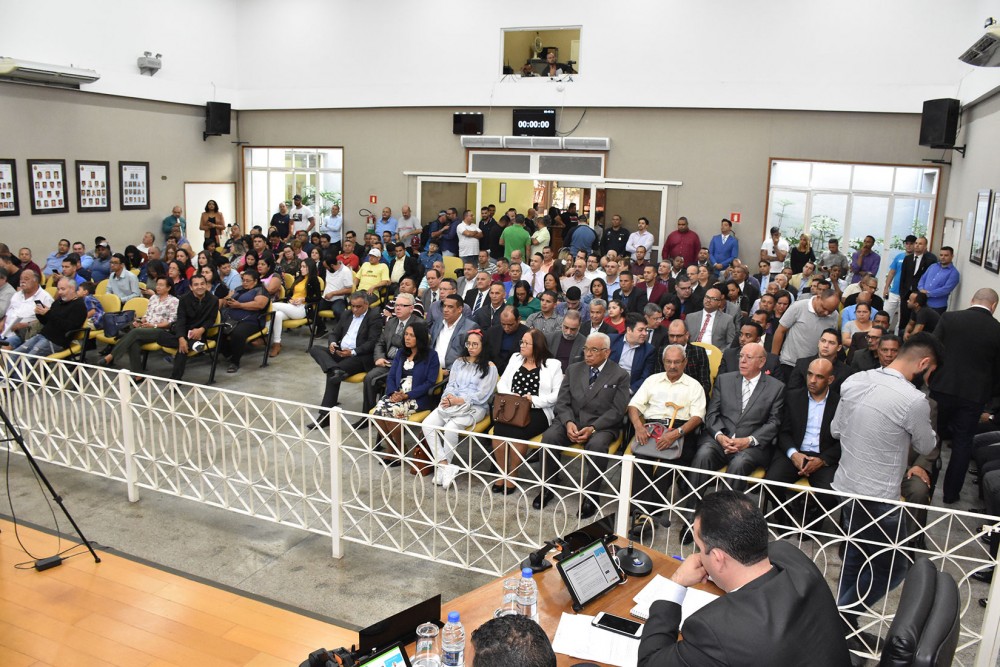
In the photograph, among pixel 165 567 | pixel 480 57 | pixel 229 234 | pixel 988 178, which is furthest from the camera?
pixel 229 234

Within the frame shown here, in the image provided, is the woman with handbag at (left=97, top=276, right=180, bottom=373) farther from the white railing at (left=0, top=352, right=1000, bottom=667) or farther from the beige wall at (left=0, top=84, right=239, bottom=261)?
the beige wall at (left=0, top=84, right=239, bottom=261)

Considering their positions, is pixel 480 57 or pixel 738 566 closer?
pixel 738 566

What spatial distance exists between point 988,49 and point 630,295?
4.09 metres

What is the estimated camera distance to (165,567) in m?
4.64

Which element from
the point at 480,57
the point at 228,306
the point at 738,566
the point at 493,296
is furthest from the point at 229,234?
the point at 738,566

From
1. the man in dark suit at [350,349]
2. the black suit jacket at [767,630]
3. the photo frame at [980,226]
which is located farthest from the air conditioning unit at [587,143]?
the black suit jacket at [767,630]

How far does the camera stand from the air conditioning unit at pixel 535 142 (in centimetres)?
1393

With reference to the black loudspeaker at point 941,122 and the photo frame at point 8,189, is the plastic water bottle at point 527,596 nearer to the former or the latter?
the black loudspeaker at point 941,122

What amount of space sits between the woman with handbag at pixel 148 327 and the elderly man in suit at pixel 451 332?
3512 millimetres

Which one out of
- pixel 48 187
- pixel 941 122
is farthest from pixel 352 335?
pixel 48 187

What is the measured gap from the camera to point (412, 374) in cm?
649

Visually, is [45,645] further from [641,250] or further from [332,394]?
[641,250]

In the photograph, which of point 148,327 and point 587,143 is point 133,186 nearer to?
point 148,327

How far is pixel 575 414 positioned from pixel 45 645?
12.0ft
